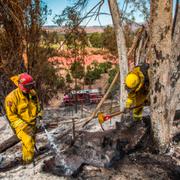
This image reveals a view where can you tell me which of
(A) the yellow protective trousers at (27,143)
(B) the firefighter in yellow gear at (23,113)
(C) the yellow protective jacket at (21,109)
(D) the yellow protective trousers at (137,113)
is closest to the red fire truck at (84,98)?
(D) the yellow protective trousers at (137,113)

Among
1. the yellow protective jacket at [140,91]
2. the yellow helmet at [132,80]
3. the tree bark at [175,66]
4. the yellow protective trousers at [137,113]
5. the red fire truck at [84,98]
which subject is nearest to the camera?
the tree bark at [175,66]

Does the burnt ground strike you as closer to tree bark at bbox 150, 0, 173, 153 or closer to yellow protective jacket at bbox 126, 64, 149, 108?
tree bark at bbox 150, 0, 173, 153

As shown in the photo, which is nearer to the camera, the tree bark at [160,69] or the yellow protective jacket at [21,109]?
the tree bark at [160,69]

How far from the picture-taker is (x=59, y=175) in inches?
202

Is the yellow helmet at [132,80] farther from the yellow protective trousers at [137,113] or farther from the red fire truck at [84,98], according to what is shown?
the red fire truck at [84,98]

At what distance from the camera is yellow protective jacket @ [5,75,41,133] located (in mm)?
5543

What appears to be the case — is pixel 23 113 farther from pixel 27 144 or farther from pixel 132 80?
pixel 132 80

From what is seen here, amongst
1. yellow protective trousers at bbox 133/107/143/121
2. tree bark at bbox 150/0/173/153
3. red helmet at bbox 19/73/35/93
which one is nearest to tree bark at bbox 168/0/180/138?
tree bark at bbox 150/0/173/153

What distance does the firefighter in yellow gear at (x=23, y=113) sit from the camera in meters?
5.52

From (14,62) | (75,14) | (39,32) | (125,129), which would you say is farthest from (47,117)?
(125,129)

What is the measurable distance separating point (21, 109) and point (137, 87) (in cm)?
216

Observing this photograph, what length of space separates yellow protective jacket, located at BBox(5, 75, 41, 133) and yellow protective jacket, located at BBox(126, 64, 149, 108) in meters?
1.84

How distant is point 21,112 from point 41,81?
21.1 feet

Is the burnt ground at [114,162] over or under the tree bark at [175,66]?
under
